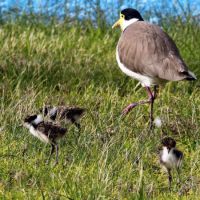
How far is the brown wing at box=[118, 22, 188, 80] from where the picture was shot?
847 cm

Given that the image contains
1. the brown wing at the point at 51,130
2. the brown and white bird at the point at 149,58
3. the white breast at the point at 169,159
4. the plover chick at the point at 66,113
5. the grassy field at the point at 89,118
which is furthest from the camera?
the brown and white bird at the point at 149,58

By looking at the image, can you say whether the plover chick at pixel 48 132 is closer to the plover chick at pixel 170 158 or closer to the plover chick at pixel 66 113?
the plover chick at pixel 66 113

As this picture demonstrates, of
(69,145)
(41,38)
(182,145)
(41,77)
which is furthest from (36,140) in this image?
(41,38)

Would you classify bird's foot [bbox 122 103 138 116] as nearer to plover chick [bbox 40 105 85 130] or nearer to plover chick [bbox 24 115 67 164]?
plover chick [bbox 40 105 85 130]

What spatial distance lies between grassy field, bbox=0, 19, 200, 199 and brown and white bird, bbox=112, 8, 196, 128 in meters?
0.29

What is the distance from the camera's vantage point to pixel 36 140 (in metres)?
7.29

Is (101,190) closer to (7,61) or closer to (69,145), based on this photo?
(69,145)

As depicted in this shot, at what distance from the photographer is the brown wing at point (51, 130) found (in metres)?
6.91

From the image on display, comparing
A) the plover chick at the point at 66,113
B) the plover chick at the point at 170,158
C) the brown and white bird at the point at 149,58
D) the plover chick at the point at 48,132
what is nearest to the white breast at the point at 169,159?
the plover chick at the point at 170,158

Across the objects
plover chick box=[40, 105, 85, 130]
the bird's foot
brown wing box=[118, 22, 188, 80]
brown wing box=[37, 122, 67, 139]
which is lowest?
the bird's foot

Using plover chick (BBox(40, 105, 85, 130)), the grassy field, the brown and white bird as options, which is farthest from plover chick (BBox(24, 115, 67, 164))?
the brown and white bird

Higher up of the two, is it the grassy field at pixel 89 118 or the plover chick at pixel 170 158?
the plover chick at pixel 170 158

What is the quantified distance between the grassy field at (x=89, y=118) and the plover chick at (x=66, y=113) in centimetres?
9

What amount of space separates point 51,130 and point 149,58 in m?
2.04
